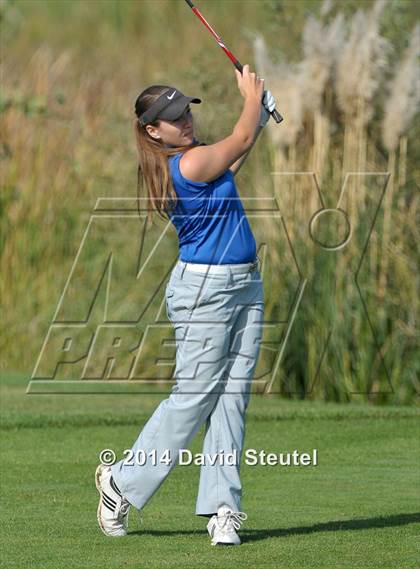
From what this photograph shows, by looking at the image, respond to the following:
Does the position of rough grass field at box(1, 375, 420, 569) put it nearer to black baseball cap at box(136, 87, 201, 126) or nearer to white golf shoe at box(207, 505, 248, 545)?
white golf shoe at box(207, 505, 248, 545)

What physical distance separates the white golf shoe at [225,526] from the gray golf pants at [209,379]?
0.03 m

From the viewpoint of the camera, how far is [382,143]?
38.5 feet

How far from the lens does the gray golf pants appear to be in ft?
19.1

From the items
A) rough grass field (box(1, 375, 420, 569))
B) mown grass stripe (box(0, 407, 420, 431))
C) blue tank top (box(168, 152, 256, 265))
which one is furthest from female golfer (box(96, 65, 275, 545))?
mown grass stripe (box(0, 407, 420, 431))

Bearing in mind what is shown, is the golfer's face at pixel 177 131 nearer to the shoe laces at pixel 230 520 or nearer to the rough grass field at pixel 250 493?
the shoe laces at pixel 230 520

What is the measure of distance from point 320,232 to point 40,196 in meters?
3.79

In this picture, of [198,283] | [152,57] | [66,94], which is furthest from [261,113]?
[152,57]

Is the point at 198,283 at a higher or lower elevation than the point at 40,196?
higher

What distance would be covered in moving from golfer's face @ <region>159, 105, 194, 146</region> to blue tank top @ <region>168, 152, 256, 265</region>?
10cm

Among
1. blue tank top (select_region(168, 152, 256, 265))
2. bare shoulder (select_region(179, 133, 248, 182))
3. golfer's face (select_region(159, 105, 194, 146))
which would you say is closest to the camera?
bare shoulder (select_region(179, 133, 248, 182))

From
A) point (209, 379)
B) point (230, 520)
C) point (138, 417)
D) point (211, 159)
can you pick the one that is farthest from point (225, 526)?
point (138, 417)

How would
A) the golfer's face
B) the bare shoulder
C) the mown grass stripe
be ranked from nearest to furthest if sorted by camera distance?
the bare shoulder
the golfer's face
the mown grass stripe

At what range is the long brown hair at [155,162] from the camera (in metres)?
5.82

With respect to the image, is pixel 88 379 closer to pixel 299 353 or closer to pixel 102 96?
pixel 299 353
